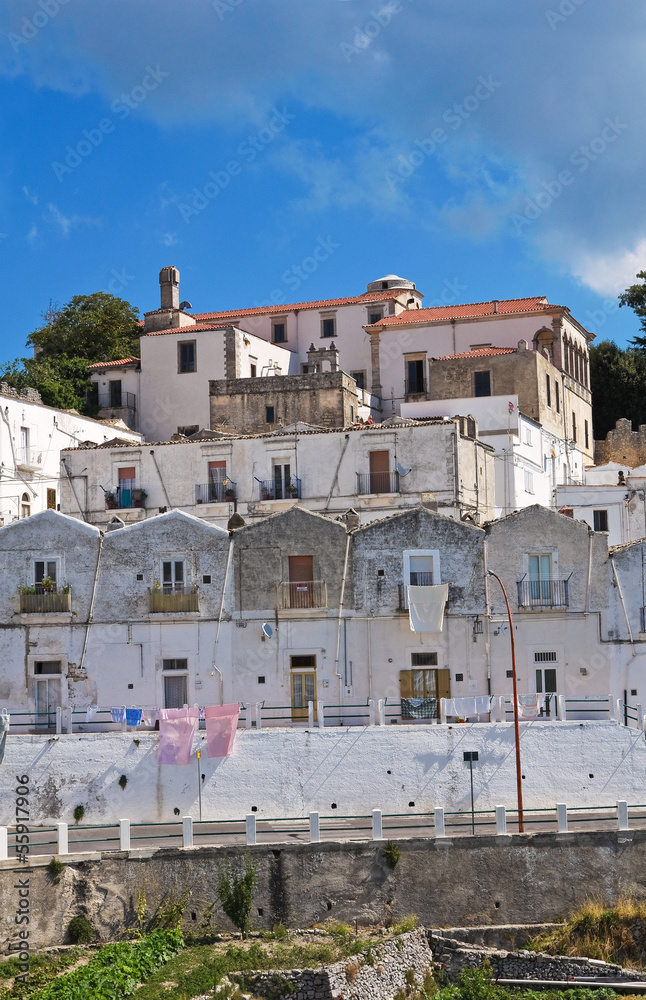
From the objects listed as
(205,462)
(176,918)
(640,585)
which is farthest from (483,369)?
(176,918)

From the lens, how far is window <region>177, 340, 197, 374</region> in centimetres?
6888

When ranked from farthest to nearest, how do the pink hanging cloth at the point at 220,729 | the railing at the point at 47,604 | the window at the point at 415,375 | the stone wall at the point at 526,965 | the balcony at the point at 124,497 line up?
1. the window at the point at 415,375
2. the balcony at the point at 124,497
3. the railing at the point at 47,604
4. the pink hanging cloth at the point at 220,729
5. the stone wall at the point at 526,965

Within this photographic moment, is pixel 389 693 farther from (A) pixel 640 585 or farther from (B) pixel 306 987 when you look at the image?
(B) pixel 306 987

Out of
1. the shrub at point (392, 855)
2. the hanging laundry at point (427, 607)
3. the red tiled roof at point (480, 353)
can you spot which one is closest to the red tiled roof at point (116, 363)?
the red tiled roof at point (480, 353)

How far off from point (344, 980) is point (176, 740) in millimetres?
9234

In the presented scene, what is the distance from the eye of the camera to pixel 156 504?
5553 centimetres

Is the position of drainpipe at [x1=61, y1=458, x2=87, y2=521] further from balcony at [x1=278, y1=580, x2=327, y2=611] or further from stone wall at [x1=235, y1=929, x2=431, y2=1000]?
stone wall at [x1=235, y1=929, x2=431, y2=1000]

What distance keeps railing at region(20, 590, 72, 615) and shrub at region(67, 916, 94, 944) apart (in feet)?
38.2

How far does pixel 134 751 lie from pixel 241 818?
126 inches

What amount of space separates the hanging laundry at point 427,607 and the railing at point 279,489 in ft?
43.6

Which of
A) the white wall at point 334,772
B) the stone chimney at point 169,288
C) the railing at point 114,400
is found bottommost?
the white wall at point 334,772

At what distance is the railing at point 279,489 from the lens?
5366 centimetres

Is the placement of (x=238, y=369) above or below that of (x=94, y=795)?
above

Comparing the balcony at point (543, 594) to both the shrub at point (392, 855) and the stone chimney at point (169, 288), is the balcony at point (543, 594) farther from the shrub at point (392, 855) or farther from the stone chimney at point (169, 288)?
the stone chimney at point (169, 288)
